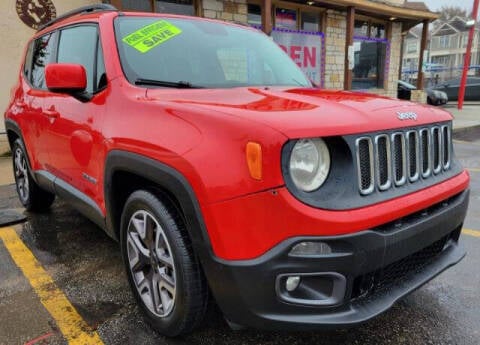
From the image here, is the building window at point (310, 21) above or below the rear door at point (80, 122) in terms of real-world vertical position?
above

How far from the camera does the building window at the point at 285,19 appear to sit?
11609 millimetres

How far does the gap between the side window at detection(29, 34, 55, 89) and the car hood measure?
1.82m

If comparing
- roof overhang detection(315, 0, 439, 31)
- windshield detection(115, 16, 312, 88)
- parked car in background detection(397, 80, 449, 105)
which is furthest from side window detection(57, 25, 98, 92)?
parked car in background detection(397, 80, 449, 105)

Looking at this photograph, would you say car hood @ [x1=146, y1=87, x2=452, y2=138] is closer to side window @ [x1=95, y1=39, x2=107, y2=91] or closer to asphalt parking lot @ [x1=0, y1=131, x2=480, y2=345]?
side window @ [x1=95, y1=39, x2=107, y2=91]

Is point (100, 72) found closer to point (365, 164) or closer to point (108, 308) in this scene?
point (108, 308)

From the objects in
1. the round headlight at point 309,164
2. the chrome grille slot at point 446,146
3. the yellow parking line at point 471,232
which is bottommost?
the yellow parking line at point 471,232

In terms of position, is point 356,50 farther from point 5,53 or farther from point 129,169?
point 129,169

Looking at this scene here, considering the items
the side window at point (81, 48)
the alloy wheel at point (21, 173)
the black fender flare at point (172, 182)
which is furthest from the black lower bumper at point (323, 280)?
the alloy wheel at point (21, 173)

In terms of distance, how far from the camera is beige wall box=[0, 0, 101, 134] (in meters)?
7.36

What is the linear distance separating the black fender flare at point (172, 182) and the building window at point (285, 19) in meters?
10.2

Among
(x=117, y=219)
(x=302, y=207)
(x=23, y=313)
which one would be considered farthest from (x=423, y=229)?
(x=23, y=313)

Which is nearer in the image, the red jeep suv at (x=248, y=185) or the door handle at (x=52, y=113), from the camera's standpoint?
the red jeep suv at (x=248, y=185)

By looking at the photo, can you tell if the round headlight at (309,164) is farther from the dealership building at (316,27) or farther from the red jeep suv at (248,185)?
the dealership building at (316,27)

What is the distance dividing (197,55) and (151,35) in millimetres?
324
